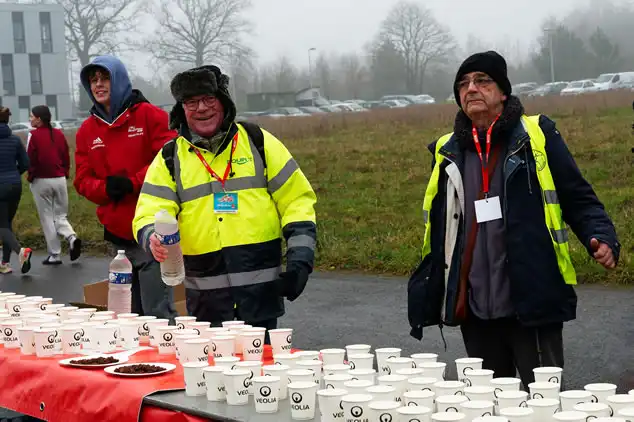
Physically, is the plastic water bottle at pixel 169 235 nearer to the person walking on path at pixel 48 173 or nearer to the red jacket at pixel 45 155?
the person walking on path at pixel 48 173

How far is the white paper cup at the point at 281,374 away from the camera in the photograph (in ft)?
11.2

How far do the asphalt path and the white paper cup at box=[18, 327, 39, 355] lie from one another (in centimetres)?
319

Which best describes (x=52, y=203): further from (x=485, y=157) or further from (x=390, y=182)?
(x=485, y=157)

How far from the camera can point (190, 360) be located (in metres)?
3.99

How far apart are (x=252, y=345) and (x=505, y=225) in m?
1.13

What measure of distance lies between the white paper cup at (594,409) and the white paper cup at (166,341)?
6.49 feet

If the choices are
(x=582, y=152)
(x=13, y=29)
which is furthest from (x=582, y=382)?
(x=13, y=29)

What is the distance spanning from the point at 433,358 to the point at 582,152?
53.1 ft

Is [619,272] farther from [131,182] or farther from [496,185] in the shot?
[496,185]

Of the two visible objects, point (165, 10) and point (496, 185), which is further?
point (165, 10)

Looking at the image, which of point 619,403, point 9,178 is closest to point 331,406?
point 619,403

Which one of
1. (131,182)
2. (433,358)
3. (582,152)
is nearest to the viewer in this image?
(433,358)

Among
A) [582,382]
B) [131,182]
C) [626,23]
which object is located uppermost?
[626,23]

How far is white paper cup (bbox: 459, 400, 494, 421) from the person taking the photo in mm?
2840
